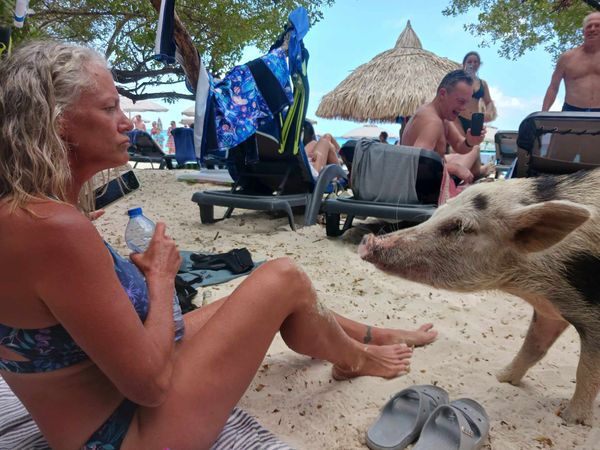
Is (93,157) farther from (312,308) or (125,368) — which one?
(312,308)

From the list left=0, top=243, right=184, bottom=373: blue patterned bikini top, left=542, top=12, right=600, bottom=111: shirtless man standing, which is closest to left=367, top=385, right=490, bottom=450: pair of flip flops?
left=0, top=243, right=184, bottom=373: blue patterned bikini top

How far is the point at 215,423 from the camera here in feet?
4.52

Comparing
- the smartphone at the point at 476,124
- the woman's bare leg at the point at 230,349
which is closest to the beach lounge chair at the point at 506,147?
the smartphone at the point at 476,124

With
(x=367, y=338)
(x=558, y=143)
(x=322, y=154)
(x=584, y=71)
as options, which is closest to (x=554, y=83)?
(x=584, y=71)

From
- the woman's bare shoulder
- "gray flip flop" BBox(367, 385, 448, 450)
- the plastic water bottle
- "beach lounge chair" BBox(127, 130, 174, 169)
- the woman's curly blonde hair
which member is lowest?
"beach lounge chair" BBox(127, 130, 174, 169)

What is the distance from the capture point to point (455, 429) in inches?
63.6

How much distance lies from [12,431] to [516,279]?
197 cm

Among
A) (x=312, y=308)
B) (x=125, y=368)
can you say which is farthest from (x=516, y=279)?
(x=125, y=368)

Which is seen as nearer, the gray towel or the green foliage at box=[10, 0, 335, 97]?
the gray towel

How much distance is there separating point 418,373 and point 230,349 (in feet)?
3.57

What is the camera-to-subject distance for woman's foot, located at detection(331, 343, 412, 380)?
1996 mm

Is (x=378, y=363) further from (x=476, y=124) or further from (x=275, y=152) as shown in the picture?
(x=275, y=152)

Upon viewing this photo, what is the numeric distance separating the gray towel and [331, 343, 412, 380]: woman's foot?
7.61ft

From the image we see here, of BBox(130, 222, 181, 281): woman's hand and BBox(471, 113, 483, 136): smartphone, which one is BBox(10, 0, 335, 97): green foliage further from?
BBox(130, 222, 181, 281): woman's hand
